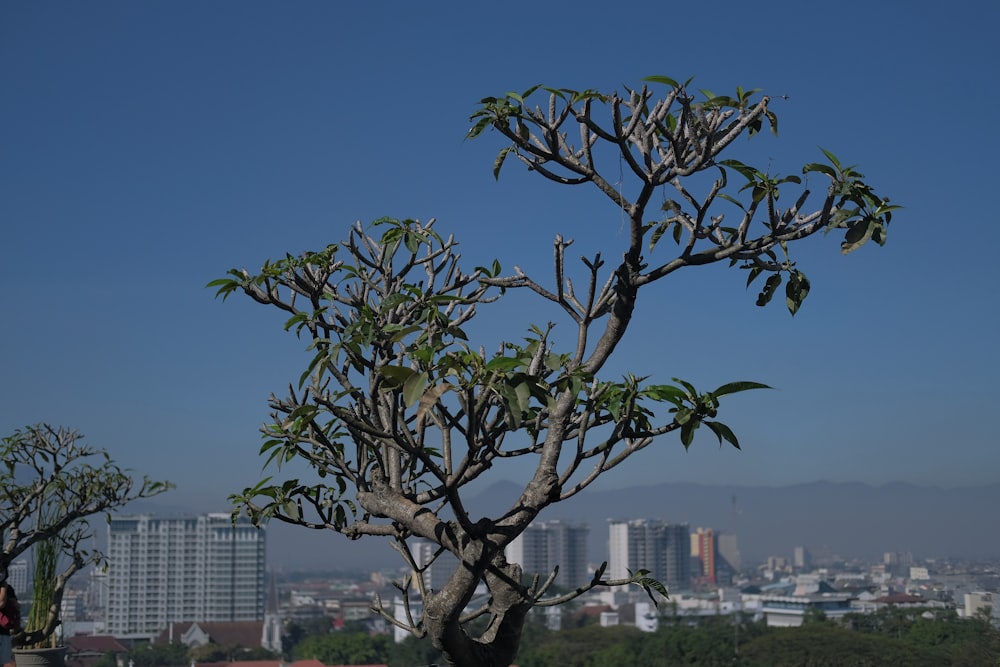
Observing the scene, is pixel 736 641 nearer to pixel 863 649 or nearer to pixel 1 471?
pixel 863 649

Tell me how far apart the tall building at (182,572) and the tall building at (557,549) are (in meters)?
31.9

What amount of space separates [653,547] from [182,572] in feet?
181

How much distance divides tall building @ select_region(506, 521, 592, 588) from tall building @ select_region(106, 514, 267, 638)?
105ft

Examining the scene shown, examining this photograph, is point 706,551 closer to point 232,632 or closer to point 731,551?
point 731,551

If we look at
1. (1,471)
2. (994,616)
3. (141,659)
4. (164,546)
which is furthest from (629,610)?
(1,471)

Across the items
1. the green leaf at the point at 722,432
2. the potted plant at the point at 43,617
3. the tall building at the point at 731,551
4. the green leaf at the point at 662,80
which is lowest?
the tall building at the point at 731,551

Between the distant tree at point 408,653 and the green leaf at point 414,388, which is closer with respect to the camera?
the green leaf at point 414,388

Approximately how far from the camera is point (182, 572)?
83875 millimetres

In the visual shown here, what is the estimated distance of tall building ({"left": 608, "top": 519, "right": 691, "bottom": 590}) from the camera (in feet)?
383

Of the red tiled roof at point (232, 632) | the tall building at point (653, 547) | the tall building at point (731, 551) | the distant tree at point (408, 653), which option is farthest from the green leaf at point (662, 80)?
the tall building at point (731, 551)

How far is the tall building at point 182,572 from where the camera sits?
81.2 meters

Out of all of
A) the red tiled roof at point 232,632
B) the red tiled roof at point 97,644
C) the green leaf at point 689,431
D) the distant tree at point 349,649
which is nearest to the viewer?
the green leaf at point 689,431

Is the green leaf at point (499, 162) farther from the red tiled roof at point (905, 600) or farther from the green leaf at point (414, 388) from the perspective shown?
the red tiled roof at point (905, 600)

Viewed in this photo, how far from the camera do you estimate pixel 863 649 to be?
2883 centimetres
